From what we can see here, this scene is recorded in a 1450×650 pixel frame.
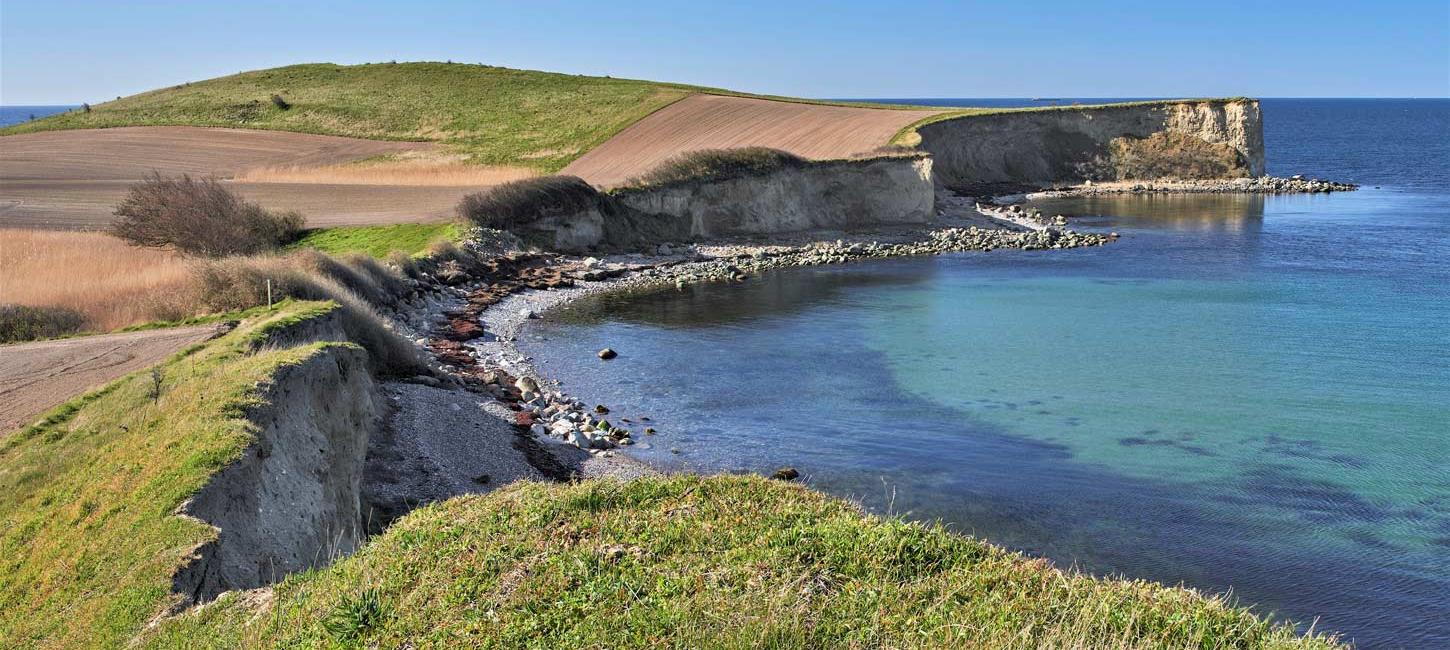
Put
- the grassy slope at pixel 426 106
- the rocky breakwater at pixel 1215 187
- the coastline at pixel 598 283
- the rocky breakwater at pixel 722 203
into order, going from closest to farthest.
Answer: the coastline at pixel 598 283, the rocky breakwater at pixel 722 203, the grassy slope at pixel 426 106, the rocky breakwater at pixel 1215 187

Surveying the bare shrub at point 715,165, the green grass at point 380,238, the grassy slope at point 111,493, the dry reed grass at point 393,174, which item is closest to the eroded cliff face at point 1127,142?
the bare shrub at point 715,165

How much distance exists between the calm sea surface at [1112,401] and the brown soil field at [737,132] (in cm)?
1848

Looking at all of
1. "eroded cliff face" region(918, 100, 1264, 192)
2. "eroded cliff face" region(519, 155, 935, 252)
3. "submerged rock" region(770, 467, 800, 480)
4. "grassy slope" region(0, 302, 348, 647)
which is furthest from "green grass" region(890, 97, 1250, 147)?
"grassy slope" region(0, 302, 348, 647)

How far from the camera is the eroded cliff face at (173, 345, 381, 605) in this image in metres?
11.3

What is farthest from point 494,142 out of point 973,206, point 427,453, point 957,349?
point 427,453

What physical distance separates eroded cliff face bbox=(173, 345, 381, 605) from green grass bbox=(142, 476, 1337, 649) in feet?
5.48

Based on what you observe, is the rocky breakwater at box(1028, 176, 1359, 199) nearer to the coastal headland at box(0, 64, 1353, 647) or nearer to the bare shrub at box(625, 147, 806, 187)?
the coastal headland at box(0, 64, 1353, 647)

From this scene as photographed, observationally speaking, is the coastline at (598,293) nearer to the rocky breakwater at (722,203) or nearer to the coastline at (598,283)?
the coastline at (598,283)

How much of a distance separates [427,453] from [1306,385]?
21.6 metres

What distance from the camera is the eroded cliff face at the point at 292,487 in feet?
37.0

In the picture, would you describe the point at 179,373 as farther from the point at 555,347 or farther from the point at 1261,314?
the point at 1261,314

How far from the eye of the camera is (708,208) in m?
56.2

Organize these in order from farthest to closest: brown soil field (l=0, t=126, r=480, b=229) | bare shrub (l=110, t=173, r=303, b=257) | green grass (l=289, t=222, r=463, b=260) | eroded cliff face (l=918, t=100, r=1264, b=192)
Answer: eroded cliff face (l=918, t=100, r=1264, b=192), brown soil field (l=0, t=126, r=480, b=229), green grass (l=289, t=222, r=463, b=260), bare shrub (l=110, t=173, r=303, b=257)

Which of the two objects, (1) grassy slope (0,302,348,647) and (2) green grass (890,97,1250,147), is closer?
(1) grassy slope (0,302,348,647)
